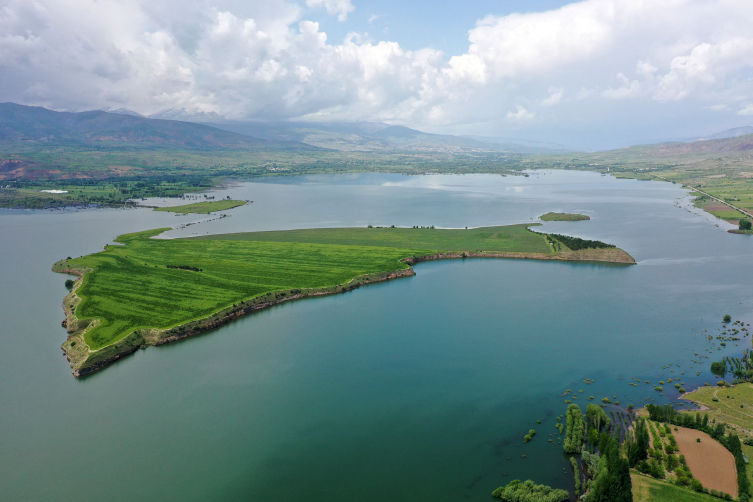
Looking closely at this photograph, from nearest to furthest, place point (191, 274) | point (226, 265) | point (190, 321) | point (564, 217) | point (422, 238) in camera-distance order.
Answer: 1. point (190, 321)
2. point (191, 274)
3. point (226, 265)
4. point (422, 238)
5. point (564, 217)

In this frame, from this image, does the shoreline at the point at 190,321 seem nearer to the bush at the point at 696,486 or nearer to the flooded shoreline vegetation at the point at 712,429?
the flooded shoreline vegetation at the point at 712,429

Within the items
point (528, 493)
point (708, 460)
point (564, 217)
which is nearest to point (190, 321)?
point (528, 493)

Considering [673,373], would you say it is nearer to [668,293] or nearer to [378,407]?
[668,293]

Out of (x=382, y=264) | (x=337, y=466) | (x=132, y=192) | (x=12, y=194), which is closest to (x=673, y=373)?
(x=337, y=466)

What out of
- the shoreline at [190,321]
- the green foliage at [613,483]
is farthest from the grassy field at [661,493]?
the shoreline at [190,321]

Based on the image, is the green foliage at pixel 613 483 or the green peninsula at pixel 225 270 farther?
the green peninsula at pixel 225 270

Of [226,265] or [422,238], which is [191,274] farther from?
[422,238]
